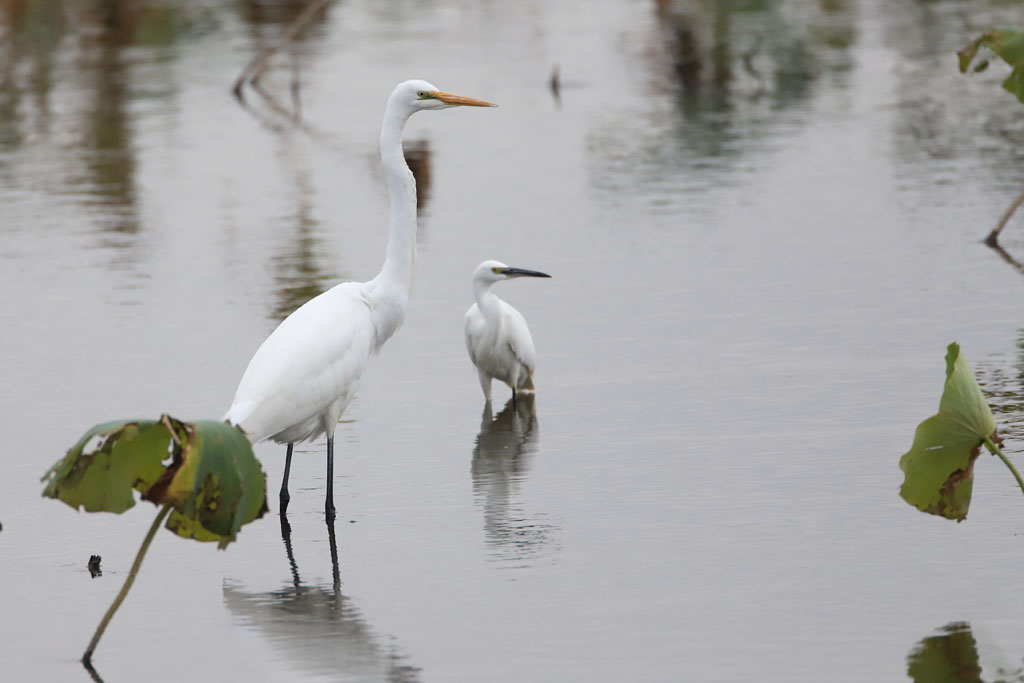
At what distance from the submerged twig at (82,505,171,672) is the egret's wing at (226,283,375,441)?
1.36m

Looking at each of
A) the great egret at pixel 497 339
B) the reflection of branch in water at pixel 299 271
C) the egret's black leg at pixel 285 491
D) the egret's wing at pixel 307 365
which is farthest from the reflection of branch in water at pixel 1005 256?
the egret's black leg at pixel 285 491

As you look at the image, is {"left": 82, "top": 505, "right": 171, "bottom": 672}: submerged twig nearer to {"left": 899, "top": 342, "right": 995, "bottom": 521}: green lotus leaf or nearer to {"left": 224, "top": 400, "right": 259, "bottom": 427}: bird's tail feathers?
{"left": 224, "top": 400, "right": 259, "bottom": 427}: bird's tail feathers

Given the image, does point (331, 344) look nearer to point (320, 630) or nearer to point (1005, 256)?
point (320, 630)

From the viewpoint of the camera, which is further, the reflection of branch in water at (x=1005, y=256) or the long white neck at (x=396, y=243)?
the reflection of branch in water at (x=1005, y=256)

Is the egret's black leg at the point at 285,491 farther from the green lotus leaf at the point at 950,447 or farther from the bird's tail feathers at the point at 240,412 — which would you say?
the green lotus leaf at the point at 950,447

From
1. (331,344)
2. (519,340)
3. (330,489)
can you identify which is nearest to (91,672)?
(330,489)

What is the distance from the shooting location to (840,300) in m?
11.7

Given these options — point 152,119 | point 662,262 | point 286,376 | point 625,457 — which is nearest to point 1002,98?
point 662,262

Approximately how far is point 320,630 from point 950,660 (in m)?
2.36

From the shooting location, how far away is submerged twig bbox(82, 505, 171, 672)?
575 centimetres

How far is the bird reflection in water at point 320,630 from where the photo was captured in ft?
19.5

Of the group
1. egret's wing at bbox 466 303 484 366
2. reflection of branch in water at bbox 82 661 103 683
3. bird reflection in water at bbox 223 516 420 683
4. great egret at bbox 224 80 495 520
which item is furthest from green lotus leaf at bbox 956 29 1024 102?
reflection of branch in water at bbox 82 661 103 683

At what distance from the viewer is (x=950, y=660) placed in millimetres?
5750

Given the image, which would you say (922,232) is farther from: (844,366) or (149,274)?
(149,274)
